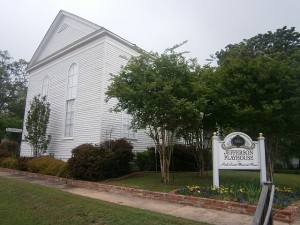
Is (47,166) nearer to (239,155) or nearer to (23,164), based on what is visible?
(23,164)

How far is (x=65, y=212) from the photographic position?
7.23m

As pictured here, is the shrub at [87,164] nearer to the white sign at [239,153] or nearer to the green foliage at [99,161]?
the green foliage at [99,161]

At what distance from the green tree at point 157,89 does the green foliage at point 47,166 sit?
448 cm

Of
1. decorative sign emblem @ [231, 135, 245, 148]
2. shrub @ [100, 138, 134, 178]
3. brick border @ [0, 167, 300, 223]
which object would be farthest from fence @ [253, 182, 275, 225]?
shrub @ [100, 138, 134, 178]

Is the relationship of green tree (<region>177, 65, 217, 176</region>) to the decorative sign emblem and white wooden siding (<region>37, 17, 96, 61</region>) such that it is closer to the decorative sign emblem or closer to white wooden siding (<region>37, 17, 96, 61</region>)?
the decorative sign emblem

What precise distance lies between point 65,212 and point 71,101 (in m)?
11.8

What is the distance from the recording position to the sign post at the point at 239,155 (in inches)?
373

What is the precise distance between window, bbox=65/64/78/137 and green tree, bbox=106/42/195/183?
6.67 meters

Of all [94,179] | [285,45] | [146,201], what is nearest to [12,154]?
[94,179]

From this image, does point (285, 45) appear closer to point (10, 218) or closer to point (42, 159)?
point (42, 159)

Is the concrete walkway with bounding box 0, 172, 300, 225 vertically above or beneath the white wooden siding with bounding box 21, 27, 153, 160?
beneath

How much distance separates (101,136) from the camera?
15.5 metres

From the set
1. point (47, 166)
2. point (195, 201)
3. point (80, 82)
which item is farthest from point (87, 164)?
point (80, 82)

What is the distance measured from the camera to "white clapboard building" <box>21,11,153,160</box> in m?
16.1
